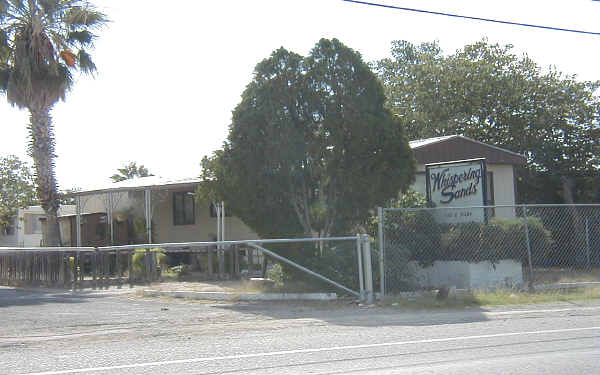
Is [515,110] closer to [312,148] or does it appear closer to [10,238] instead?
[312,148]

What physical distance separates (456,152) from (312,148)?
8.72 metres

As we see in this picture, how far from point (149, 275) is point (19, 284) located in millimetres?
4989

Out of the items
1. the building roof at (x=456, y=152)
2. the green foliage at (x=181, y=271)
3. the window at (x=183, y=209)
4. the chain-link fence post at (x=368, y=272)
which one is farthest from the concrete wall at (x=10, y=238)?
the chain-link fence post at (x=368, y=272)

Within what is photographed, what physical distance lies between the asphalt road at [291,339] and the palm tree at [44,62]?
1017 cm

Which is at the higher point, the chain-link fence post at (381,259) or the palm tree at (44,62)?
the palm tree at (44,62)

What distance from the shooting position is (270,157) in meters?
14.9

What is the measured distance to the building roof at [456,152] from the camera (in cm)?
2131

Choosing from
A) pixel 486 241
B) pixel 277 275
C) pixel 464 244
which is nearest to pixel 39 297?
pixel 277 275

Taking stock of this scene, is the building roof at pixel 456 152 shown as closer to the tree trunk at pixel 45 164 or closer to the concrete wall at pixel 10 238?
the tree trunk at pixel 45 164

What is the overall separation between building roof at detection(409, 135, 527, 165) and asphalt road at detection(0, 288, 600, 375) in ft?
30.5

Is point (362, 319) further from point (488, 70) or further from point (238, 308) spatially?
point (488, 70)

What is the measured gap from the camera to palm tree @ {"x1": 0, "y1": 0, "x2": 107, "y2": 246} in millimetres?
21766

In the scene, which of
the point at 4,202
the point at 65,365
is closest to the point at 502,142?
the point at 65,365

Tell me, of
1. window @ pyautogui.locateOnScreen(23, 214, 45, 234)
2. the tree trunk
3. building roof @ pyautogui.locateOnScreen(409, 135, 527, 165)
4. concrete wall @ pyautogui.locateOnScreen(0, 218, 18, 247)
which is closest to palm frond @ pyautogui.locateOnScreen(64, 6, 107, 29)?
the tree trunk
